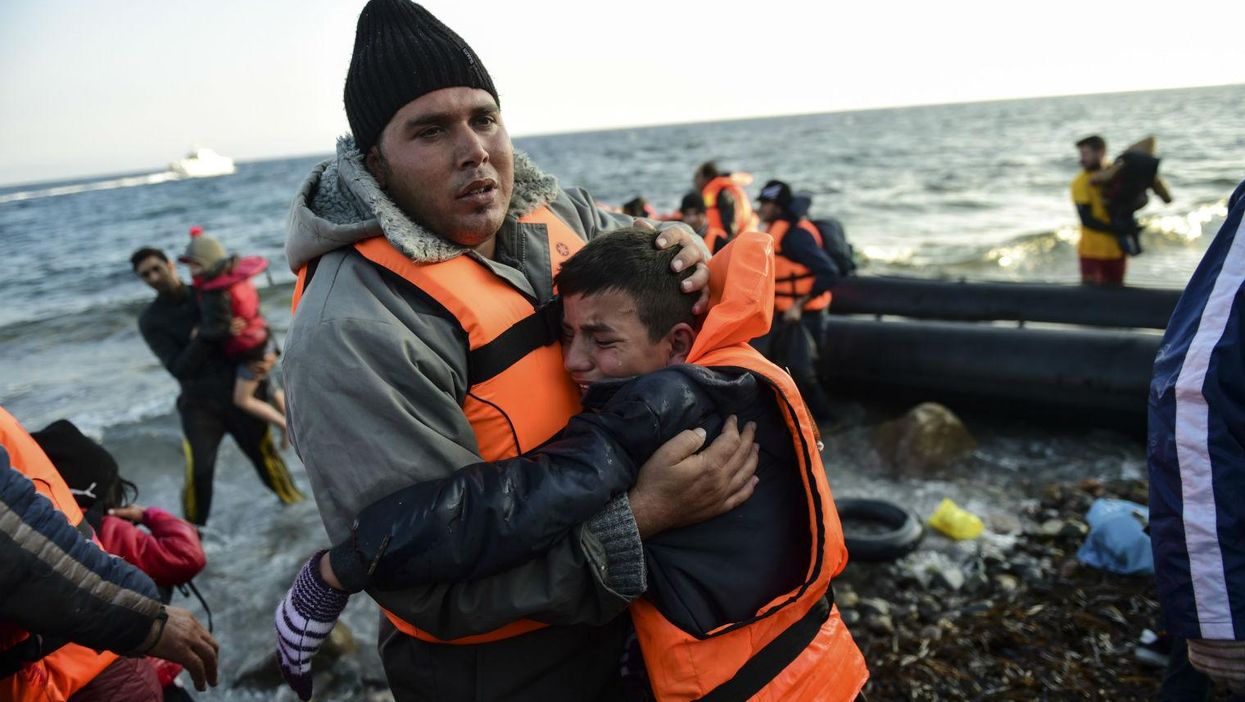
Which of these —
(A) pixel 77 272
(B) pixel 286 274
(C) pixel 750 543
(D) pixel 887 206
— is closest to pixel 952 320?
(C) pixel 750 543

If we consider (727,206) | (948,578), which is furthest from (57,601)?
(727,206)

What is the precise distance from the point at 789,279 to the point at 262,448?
523cm

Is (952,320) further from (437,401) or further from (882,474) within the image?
(437,401)

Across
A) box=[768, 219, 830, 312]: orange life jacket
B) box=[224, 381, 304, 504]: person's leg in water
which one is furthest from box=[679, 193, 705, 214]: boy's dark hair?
box=[224, 381, 304, 504]: person's leg in water

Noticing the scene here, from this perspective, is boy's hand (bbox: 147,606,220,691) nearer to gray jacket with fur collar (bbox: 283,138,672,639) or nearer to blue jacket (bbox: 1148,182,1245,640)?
gray jacket with fur collar (bbox: 283,138,672,639)

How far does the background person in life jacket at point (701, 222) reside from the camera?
8117mm

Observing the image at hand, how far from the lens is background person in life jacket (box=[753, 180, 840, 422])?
7.68 meters

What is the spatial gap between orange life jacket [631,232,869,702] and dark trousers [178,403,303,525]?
227 inches

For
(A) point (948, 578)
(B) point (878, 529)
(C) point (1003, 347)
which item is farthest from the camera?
(C) point (1003, 347)

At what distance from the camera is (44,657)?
2152 millimetres

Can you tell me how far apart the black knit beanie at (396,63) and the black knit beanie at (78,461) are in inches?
72.5

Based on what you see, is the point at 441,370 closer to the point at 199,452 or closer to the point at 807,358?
the point at 199,452

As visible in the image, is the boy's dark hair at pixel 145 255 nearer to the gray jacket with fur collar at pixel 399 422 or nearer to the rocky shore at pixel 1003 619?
the gray jacket with fur collar at pixel 399 422

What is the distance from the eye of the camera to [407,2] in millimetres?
1993
